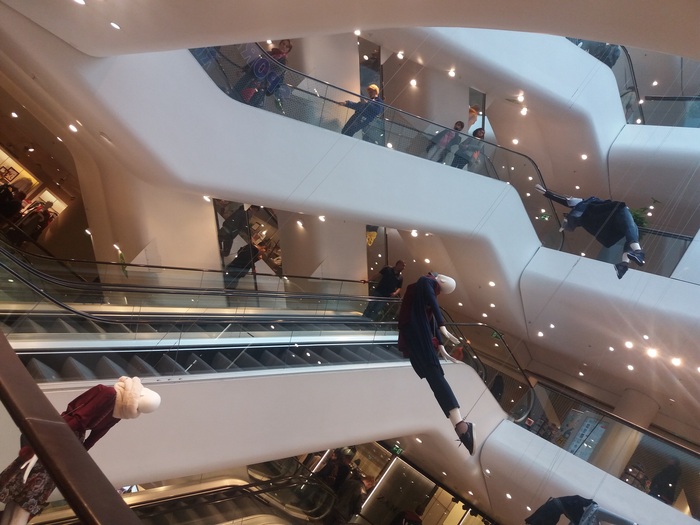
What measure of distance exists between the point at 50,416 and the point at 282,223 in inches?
441

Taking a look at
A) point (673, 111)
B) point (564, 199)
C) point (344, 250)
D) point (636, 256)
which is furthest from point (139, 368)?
point (673, 111)

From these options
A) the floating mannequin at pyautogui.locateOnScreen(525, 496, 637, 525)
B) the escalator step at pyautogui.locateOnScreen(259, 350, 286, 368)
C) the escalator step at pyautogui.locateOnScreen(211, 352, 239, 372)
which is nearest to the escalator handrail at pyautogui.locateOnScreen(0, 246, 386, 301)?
the escalator step at pyautogui.locateOnScreen(259, 350, 286, 368)

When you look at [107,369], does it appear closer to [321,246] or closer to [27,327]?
[27,327]

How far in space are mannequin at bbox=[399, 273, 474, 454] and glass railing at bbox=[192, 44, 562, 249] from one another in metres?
4.20

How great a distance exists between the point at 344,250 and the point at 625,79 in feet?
30.5

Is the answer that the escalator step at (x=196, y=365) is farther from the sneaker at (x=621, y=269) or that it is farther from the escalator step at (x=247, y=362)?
the sneaker at (x=621, y=269)

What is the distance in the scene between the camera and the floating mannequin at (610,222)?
6.82 meters

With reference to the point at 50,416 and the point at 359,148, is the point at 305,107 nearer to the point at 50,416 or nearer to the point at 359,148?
the point at 359,148

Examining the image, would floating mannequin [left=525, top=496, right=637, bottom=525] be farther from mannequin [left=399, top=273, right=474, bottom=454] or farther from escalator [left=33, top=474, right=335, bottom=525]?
escalator [left=33, top=474, right=335, bottom=525]

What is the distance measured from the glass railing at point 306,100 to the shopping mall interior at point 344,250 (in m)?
0.04

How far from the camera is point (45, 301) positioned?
4930mm

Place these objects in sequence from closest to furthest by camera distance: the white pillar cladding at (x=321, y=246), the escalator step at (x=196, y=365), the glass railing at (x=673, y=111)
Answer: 1. the escalator step at (x=196, y=365)
2. the white pillar cladding at (x=321, y=246)
3. the glass railing at (x=673, y=111)

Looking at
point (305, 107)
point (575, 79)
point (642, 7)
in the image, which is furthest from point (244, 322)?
point (575, 79)

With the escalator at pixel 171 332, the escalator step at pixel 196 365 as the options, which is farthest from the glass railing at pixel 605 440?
the escalator step at pixel 196 365
